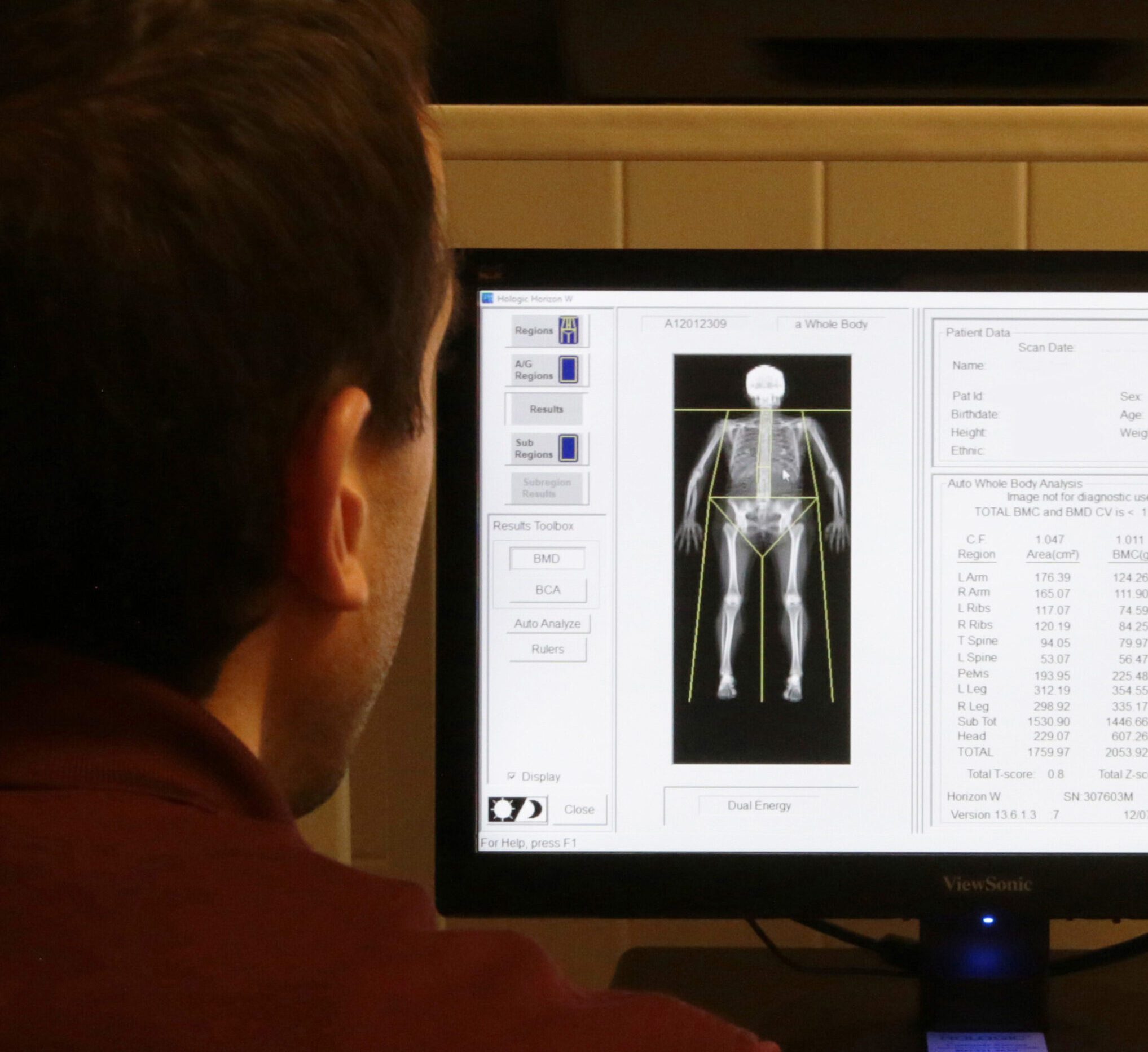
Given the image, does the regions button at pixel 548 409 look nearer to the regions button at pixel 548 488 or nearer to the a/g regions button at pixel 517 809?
the regions button at pixel 548 488

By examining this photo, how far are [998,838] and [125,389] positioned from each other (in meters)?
0.56

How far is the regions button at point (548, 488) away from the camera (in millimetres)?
787

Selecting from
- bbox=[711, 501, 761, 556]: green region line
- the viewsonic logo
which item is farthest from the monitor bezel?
bbox=[711, 501, 761, 556]: green region line

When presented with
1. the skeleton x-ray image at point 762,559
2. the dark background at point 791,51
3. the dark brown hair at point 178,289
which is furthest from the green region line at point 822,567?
the dark brown hair at point 178,289

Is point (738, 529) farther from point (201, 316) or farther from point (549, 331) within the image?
point (201, 316)

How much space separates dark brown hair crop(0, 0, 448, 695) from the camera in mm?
416

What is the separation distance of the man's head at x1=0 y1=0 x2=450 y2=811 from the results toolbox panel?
258 mm

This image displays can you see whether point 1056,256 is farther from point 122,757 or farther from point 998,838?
point 122,757

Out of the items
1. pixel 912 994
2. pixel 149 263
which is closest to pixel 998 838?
pixel 912 994

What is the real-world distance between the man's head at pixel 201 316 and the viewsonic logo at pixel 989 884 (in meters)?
0.43

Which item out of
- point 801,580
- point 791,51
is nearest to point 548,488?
point 801,580

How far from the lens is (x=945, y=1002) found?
80 cm

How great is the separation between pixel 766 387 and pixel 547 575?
159 mm

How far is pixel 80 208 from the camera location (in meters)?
0.41
